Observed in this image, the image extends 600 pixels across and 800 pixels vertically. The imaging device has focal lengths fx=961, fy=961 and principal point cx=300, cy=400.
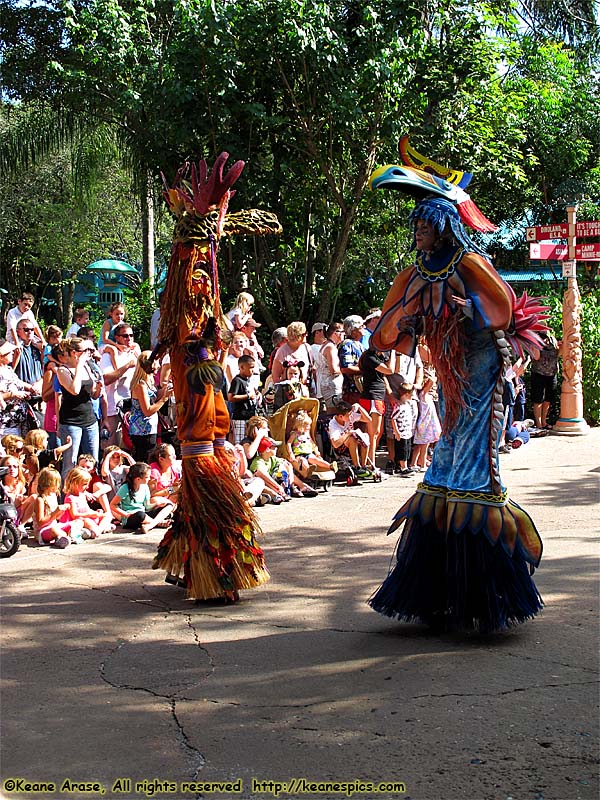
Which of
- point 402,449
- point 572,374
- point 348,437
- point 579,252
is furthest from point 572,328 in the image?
point 348,437

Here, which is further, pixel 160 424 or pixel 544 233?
pixel 544 233

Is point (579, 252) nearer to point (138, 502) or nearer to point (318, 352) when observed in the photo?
point (318, 352)

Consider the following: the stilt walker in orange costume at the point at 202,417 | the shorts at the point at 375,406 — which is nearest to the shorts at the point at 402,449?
the shorts at the point at 375,406

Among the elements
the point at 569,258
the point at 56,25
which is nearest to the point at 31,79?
the point at 56,25

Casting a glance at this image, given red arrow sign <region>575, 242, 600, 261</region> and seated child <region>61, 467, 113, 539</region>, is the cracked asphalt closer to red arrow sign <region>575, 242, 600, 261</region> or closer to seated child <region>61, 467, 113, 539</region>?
seated child <region>61, 467, 113, 539</region>

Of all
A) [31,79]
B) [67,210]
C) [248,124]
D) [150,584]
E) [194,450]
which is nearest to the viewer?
[194,450]

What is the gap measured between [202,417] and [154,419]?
12.3 feet

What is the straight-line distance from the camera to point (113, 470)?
9.09 meters

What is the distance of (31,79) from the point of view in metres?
17.4

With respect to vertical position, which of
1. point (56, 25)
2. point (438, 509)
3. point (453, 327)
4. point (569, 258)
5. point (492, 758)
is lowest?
point (492, 758)

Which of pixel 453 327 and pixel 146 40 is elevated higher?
pixel 146 40

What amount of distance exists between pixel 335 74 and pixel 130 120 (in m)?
3.54

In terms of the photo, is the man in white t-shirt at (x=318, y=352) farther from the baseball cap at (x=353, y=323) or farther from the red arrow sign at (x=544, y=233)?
the red arrow sign at (x=544, y=233)

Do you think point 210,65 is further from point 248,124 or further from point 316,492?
point 316,492
